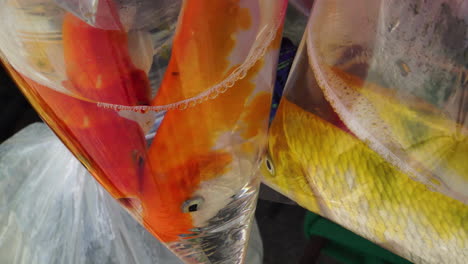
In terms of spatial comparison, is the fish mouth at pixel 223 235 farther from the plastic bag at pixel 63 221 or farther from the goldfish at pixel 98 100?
the plastic bag at pixel 63 221

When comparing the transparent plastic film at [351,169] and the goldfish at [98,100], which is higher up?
the goldfish at [98,100]

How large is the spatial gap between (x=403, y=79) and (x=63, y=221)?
370mm

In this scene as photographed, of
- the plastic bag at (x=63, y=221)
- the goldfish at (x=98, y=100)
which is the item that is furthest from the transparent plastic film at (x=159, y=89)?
the plastic bag at (x=63, y=221)

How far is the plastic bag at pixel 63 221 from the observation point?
0.45 metres

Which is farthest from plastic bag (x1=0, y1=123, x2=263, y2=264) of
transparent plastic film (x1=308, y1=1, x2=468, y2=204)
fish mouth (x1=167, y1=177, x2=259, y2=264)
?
transparent plastic film (x1=308, y1=1, x2=468, y2=204)

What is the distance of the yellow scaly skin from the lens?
24cm

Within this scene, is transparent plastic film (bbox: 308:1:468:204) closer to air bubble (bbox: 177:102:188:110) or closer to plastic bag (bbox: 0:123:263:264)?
air bubble (bbox: 177:102:188:110)

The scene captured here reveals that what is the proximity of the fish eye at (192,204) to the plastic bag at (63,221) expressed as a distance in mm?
214

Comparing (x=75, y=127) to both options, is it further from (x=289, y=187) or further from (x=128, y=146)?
(x=289, y=187)

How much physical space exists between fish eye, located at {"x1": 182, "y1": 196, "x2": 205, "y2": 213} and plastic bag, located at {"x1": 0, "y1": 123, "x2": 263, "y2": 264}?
0.70 feet

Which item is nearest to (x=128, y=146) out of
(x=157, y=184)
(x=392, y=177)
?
(x=157, y=184)

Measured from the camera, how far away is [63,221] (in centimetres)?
46

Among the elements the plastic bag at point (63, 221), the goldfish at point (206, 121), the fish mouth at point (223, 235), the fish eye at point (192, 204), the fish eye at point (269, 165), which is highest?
the goldfish at point (206, 121)

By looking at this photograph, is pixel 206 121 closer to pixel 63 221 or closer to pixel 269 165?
pixel 269 165
